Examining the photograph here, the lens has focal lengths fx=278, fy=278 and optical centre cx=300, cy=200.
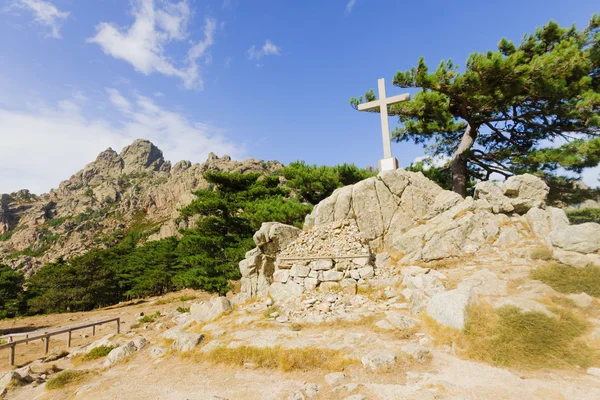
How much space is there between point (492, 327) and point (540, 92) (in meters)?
13.6

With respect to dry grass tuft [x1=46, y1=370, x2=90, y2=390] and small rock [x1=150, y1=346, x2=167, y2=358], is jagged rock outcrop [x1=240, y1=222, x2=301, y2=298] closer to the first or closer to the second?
small rock [x1=150, y1=346, x2=167, y2=358]

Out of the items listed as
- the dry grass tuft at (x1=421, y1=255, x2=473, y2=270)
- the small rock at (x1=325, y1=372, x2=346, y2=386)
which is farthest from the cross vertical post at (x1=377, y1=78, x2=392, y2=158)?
the small rock at (x1=325, y1=372, x2=346, y2=386)

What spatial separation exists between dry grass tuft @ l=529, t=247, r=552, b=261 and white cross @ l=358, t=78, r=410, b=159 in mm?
6956

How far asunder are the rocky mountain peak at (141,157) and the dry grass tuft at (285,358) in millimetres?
189643

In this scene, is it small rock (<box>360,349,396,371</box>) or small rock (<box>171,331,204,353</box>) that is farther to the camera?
small rock (<box>171,331,204,353</box>)

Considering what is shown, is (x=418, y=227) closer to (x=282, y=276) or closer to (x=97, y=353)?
(x=282, y=276)

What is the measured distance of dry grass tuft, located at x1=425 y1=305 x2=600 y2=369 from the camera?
540cm

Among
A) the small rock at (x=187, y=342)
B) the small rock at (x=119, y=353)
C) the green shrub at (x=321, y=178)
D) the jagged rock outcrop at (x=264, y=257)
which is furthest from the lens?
the green shrub at (x=321, y=178)

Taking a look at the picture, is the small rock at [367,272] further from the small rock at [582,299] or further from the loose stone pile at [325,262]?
the small rock at [582,299]

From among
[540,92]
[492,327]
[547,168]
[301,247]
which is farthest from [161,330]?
[540,92]

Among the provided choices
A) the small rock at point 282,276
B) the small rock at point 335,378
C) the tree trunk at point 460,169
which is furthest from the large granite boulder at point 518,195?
the small rock at point 335,378

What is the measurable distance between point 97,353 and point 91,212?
13408 cm

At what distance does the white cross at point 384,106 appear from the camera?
13950mm

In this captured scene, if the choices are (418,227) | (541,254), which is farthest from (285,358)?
(541,254)
